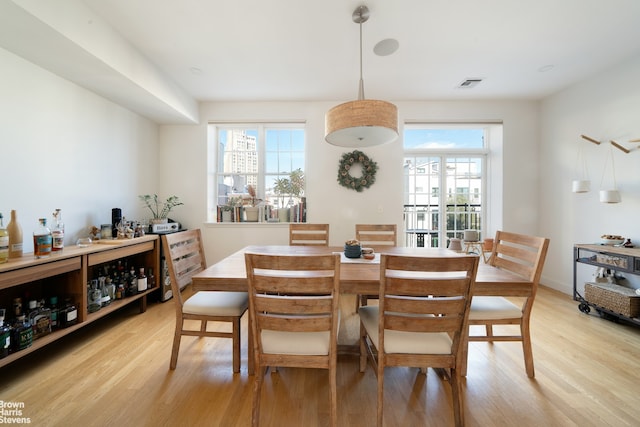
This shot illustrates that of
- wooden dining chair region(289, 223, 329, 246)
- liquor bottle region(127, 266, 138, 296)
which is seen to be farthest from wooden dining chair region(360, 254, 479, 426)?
liquor bottle region(127, 266, 138, 296)

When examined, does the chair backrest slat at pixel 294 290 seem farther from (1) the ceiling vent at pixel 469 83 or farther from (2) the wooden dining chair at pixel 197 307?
(1) the ceiling vent at pixel 469 83

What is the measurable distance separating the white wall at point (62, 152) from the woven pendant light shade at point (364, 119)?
2498mm

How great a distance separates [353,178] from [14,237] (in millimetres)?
3352

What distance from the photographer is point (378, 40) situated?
2.29 meters

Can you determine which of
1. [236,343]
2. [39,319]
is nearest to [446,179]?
[236,343]

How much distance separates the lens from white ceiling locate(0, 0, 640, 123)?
6.33ft

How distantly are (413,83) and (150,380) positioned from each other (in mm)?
3925

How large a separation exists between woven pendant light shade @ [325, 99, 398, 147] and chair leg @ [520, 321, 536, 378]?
1.57 meters

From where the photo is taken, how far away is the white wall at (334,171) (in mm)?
3641

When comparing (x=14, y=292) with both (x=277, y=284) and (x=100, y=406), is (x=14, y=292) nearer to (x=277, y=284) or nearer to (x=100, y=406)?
(x=100, y=406)

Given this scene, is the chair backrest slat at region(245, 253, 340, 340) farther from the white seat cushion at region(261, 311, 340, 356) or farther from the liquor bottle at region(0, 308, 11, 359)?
the liquor bottle at region(0, 308, 11, 359)

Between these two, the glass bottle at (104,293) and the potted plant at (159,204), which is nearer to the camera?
the glass bottle at (104,293)

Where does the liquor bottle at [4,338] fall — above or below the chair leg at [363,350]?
above

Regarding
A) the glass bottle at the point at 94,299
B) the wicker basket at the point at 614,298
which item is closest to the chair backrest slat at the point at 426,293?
the wicker basket at the point at 614,298
